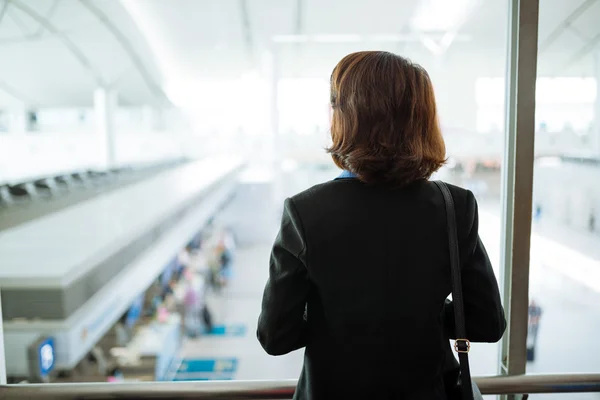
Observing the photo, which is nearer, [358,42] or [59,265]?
[59,265]

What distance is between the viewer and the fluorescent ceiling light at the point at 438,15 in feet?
8.29

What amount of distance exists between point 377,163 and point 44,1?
5668 millimetres

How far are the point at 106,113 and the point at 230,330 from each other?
4.32m

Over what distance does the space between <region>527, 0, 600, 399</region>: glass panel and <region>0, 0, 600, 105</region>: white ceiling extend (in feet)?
0.04

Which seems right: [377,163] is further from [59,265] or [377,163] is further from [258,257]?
[258,257]

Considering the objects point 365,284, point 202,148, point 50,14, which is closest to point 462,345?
point 365,284

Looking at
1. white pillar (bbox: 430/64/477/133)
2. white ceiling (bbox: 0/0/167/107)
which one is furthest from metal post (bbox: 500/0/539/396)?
white ceiling (bbox: 0/0/167/107)

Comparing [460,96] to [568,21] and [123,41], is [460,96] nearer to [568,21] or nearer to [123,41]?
[568,21]

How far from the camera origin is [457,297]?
39.1 inches

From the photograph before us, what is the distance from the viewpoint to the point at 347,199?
971mm

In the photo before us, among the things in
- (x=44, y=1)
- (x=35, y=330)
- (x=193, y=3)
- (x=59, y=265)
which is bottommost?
(x=35, y=330)

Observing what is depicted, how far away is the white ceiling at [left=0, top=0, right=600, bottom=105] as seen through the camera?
1.89 metres

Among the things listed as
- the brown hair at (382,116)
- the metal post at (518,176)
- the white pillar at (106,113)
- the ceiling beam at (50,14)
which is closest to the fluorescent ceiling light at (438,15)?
the metal post at (518,176)

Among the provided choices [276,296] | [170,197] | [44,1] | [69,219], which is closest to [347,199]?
[276,296]
